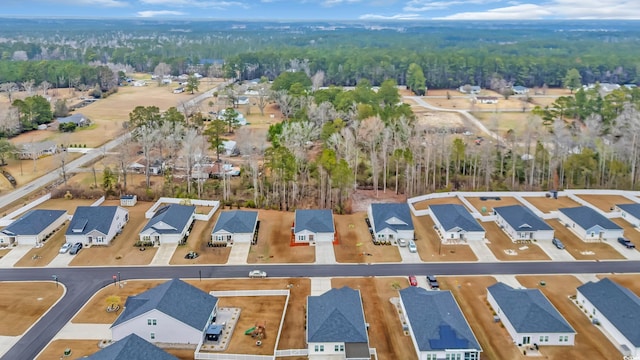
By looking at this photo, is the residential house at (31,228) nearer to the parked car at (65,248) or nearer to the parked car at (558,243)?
the parked car at (65,248)

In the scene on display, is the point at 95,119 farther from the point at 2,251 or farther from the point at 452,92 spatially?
the point at 452,92

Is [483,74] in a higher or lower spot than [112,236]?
higher

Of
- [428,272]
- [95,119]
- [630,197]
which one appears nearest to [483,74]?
[630,197]

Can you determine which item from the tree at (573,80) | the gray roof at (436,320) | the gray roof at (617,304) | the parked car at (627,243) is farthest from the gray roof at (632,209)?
the tree at (573,80)

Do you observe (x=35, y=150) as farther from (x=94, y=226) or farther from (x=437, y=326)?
(x=437, y=326)

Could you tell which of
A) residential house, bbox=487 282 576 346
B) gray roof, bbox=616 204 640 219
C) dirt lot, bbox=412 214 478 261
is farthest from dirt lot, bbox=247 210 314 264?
gray roof, bbox=616 204 640 219

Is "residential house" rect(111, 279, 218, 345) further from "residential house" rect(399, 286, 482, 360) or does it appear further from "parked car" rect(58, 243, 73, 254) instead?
"parked car" rect(58, 243, 73, 254)

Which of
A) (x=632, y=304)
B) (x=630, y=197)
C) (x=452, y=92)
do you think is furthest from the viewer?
(x=452, y=92)
